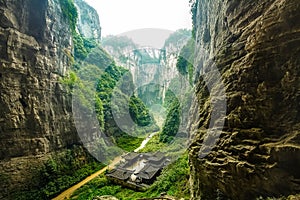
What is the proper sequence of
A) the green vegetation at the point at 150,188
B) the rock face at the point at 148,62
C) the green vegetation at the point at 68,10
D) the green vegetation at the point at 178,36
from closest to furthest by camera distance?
1. the green vegetation at the point at 150,188
2. the green vegetation at the point at 68,10
3. the rock face at the point at 148,62
4. the green vegetation at the point at 178,36

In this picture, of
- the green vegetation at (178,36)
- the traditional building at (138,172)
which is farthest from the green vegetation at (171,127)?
the green vegetation at (178,36)

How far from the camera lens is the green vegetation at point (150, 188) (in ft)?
31.2

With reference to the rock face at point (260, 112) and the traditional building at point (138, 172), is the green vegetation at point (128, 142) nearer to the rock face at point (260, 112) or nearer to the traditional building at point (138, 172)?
the traditional building at point (138, 172)

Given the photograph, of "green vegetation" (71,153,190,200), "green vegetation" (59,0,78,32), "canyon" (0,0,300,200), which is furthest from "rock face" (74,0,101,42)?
"green vegetation" (71,153,190,200)

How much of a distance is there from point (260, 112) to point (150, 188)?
8.72 meters

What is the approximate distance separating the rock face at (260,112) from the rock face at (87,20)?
42005 millimetres

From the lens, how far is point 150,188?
1120 centimetres

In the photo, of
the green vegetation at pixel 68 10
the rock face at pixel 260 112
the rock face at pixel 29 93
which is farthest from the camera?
the green vegetation at pixel 68 10

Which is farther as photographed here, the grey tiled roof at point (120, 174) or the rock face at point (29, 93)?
the grey tiled roof at point (120, 174)

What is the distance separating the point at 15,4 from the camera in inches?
452

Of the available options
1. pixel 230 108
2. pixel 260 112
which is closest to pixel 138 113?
pixel 230 108

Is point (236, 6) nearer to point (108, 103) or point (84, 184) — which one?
point (84, 184)

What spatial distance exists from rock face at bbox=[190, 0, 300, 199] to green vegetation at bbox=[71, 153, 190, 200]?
4062mm

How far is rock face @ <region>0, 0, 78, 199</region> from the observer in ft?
34.2
